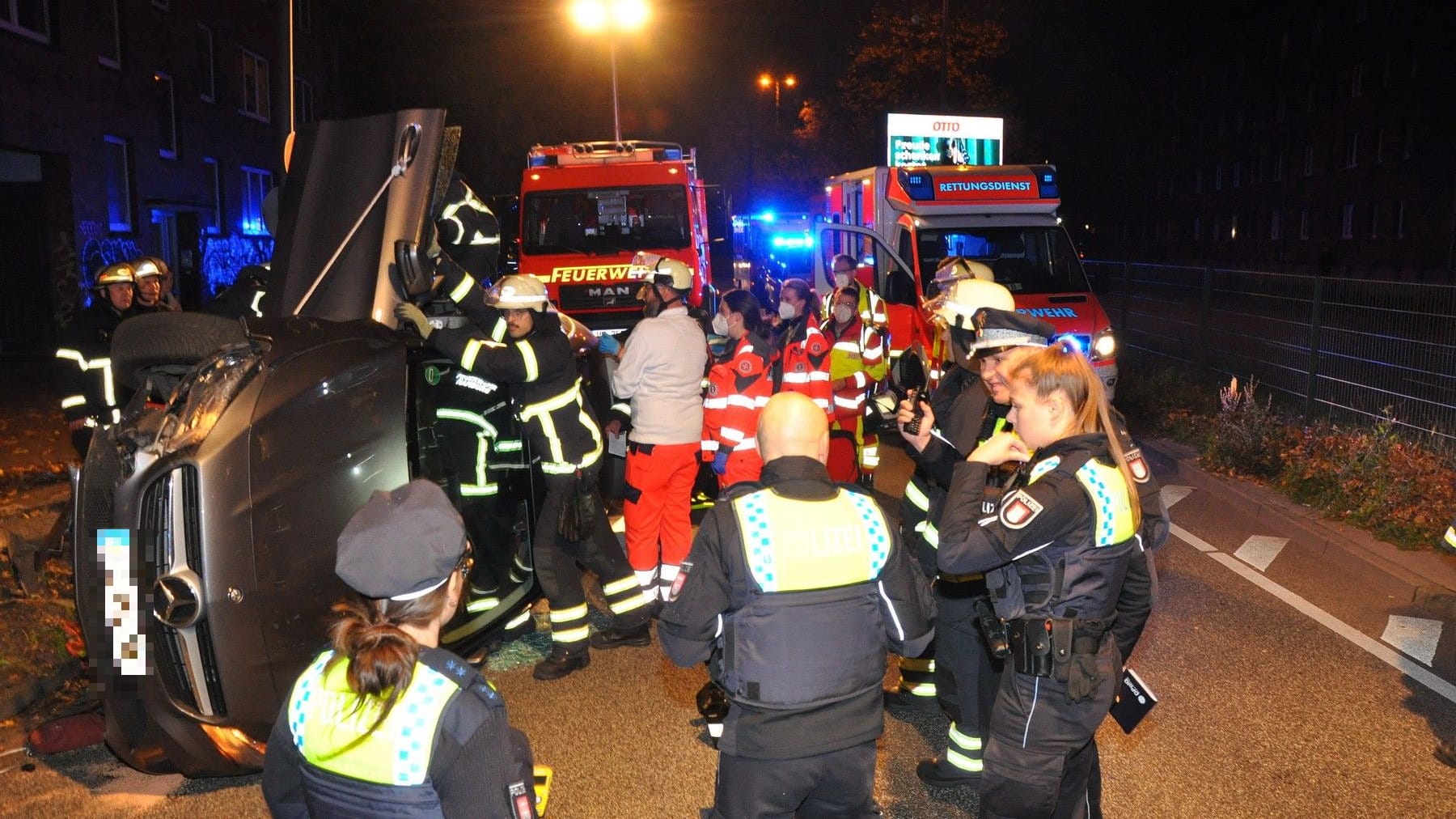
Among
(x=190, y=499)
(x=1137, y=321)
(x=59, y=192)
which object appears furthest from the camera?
(x=59, y=192)

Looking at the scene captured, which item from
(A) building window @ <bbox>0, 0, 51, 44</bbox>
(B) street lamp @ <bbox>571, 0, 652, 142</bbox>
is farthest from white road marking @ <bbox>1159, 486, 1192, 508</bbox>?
(A) building window @ <bbox>0, 0, 51, 44</bbox>

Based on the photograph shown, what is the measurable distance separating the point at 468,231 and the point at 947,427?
298 cm

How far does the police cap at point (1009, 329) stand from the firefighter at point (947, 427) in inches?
2.0

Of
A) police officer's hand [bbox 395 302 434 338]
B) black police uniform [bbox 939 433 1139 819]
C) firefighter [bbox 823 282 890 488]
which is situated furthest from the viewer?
firefighter [bbox 823 282 890 488]

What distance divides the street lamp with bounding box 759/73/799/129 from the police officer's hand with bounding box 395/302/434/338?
3890 cm

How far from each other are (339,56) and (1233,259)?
127 ft

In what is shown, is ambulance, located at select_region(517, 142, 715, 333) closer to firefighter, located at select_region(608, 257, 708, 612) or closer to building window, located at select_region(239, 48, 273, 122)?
firefighter, located at select_region(608, 257, 708, 612)

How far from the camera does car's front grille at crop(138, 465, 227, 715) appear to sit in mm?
3941

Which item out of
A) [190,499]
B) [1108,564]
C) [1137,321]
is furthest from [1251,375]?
[190,499]

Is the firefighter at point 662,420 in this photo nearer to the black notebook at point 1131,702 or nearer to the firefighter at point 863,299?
the firefighter at point 863,299

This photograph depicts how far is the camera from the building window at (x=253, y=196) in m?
29.5

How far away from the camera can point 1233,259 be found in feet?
175

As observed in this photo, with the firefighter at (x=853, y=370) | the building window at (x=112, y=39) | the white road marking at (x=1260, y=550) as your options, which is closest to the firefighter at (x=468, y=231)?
the firefighter at (x=853, y=370)

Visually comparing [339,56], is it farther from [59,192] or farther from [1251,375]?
[1251,375]
